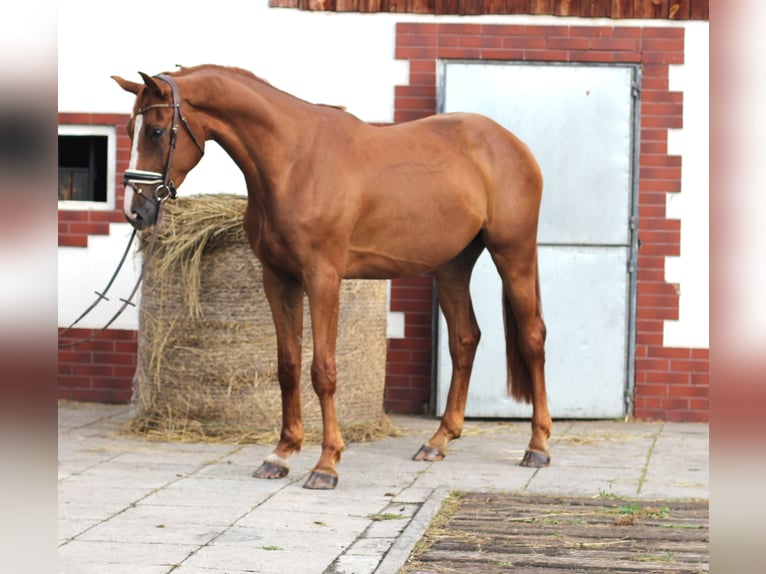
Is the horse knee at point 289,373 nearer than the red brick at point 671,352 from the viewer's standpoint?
Yes

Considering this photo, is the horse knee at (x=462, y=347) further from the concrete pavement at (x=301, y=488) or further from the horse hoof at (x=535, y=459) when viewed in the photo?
the horse hoof at (x=535, y=459)

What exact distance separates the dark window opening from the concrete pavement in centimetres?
155

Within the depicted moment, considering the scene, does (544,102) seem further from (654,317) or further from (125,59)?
(125,59)

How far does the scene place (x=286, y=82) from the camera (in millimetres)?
7145

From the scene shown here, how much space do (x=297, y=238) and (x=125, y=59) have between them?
10.8 feet

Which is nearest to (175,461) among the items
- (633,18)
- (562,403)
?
(562,403)

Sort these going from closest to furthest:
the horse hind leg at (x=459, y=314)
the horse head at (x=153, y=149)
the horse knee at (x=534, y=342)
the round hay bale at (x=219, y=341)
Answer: the horse head at (x=153, y=149) → the horse knee at (x=534, y=342) → the horse hind leg at (x=459, y=314) → the round hay bale at (x=219, y=341)

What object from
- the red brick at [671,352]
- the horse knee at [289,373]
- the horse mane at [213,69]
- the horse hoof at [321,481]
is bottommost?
the horse hoof at [321,481]

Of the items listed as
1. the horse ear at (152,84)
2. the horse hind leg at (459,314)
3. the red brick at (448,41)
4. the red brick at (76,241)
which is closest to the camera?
the horse ear at (152,84)

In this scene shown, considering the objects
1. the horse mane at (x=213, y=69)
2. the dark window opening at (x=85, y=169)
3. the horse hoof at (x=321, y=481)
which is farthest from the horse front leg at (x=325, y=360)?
the dark window opening at (x=85, y=169)

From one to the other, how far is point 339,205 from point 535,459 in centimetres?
171

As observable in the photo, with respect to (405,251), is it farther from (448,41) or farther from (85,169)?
(85,169)

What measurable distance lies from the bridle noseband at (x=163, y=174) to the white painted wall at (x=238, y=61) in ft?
8.92

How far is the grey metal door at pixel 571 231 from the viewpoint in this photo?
688 centimetres
